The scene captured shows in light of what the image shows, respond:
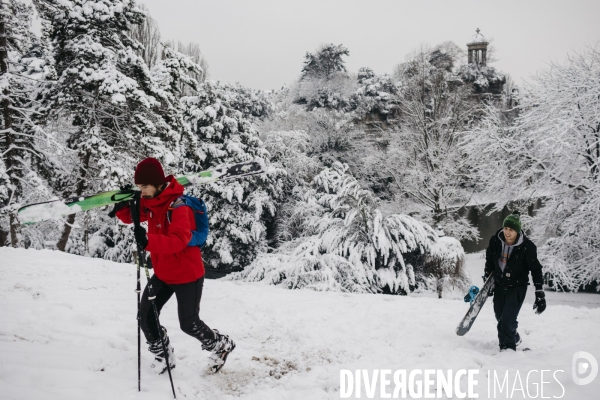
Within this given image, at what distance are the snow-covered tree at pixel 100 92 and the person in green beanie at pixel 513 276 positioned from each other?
37.1 ft

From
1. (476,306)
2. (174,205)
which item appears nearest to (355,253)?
(476,306)

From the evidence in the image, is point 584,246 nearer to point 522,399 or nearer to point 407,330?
point 407,330

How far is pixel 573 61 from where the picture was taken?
52.6ft

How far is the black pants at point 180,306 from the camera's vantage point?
139 inches

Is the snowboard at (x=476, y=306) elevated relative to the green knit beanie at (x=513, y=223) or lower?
lower

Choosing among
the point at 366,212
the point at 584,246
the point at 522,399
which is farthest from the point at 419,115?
the point at 522,399

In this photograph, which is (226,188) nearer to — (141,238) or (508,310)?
(508,310)

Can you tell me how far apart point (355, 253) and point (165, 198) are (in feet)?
26.7

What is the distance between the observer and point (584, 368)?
416 cm

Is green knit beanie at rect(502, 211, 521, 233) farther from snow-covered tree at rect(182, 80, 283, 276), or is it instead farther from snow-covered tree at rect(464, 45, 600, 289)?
snow-covered tree at rect(182, 80, 283, 276)

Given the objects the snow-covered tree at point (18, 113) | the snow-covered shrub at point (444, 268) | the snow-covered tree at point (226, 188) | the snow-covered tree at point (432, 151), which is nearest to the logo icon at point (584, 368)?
the snow-covered shrub at point (444, 268)

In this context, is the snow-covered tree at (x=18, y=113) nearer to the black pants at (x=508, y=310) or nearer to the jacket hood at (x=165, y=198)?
the jacket hood at (x=165, y=198)

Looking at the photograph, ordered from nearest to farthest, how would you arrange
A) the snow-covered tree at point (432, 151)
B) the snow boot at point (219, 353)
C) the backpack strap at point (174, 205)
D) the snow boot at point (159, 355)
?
1. the backpack strap at point (174, 205)
2. the snow boot at point (159, 355)
3. the snow boot at point (219, 353)
4. the snow-covered tree at point (432, 151)

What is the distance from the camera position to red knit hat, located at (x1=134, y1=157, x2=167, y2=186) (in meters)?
3.34
